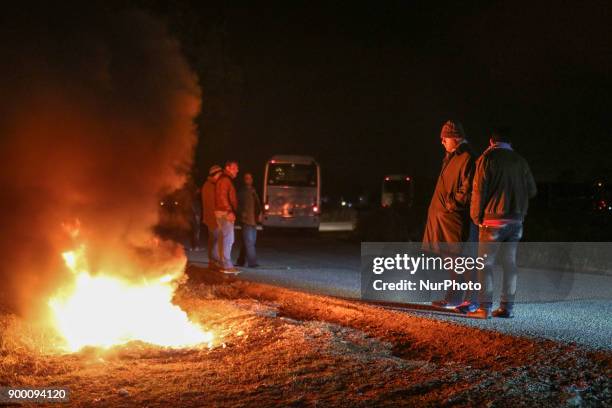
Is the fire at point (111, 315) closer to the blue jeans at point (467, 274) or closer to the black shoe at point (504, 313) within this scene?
the blue jeans at point (467, 274)

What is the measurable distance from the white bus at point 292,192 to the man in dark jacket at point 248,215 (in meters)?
15.0

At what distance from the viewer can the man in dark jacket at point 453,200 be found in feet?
24.6

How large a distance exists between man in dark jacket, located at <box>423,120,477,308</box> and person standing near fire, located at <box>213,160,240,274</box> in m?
4.88

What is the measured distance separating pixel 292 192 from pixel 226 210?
16796mm

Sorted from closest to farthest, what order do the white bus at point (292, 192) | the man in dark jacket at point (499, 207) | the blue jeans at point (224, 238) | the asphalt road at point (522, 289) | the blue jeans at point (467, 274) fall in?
the asphalt road at point (522, 289) < the man in dark jacket at point (499, 207) < the blue jeans at point (467, 274) < the blue jeans at point (224, 238) < the white bus at point (292, 192)

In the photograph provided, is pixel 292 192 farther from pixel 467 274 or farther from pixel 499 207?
pixel 499 207

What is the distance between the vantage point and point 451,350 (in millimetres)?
6371

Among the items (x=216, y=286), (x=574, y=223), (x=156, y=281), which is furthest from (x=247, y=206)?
(x=574, y=223)

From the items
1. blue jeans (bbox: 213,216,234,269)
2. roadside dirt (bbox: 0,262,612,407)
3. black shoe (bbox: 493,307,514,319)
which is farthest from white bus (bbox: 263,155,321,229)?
black shoe (bbox: 493,307,514,319)

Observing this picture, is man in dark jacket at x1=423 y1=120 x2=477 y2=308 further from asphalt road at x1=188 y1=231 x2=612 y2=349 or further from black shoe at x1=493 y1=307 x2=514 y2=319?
asphalt road at x1=188 y1=231 x2=612 y2=349

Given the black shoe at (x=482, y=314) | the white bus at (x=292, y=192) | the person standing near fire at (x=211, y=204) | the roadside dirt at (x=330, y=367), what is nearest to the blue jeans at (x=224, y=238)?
the person standing near fire at (x=211, y=204)

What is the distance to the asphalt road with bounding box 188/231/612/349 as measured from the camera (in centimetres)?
671

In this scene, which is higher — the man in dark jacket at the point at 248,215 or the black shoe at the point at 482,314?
the man in dark jacket at the point at 248,215

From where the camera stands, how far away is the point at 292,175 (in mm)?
29047
